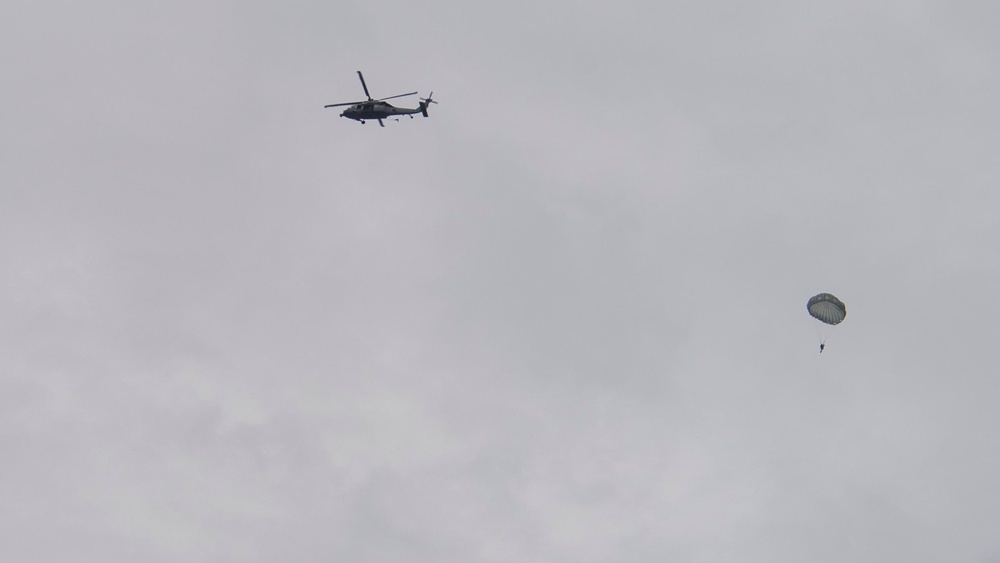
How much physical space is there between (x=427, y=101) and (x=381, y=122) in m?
7.64

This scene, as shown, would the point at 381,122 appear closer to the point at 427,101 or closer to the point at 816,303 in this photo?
the point at 427,101

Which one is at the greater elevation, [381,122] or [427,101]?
[427,101]

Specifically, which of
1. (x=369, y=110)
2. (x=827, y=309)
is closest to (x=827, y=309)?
(x=827, y=309)

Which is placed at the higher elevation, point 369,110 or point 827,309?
point 369,110

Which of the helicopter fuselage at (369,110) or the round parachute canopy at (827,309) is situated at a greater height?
the helicopter fuselage at (369,110)

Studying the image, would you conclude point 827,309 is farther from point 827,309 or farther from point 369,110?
point 369,110

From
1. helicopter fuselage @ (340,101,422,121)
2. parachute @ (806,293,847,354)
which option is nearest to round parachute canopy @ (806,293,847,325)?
parachute @ (806,293,847,354)

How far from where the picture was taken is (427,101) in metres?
86.4

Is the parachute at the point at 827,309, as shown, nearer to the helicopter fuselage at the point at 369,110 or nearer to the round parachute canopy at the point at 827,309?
the round parachute canopy at the point at 827,309

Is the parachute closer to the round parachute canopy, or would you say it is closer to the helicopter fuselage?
the round parachute canopy

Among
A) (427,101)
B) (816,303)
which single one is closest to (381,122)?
(427,101)

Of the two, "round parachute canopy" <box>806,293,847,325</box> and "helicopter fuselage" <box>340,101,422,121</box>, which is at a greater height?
"helicopter fuselage" <box>340,101,422,121</box>

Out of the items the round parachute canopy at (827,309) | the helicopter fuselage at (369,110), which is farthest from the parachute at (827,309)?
the helicopter fuselage at (369,110)

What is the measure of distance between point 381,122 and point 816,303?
212ft
